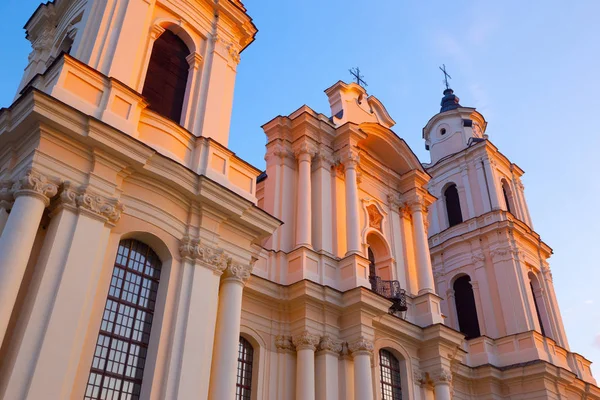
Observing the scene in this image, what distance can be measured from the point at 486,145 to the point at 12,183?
22626 millimetres

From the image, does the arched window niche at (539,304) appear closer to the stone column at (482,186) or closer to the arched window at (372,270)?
the stone column at (482,186)

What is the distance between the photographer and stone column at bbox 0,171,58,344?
842 cm

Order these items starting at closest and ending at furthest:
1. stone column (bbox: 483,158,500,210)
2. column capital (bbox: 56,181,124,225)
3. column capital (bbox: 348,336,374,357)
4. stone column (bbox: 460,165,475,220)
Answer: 1. column capital (bbox: 56,181,124,225)
2. column capital (bbox: 348,336,374,357)
3. stone column (bbox: 483,158,500,210)
4. stone column (bbox: 460,165,475,220)

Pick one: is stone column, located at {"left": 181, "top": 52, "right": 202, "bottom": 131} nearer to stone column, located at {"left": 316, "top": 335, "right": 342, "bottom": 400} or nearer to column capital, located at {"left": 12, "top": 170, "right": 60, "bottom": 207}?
column capital, located at {"left": 12, "top": 170, "right": 60, "bottom": 207}

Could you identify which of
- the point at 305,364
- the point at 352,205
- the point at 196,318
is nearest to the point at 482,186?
the point at 352,205

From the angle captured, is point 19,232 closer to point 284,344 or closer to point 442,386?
point 284,344

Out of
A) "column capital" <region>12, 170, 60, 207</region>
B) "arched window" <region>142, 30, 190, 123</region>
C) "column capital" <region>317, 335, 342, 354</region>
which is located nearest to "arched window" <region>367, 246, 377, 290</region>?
"column capital" <region>317, 335, 342, 354</region>

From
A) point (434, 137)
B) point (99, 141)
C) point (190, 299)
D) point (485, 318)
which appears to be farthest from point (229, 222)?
point (434, 137)

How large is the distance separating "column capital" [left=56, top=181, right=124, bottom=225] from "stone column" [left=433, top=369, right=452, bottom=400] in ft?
35.4

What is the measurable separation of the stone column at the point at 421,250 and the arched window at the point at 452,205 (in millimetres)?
6677

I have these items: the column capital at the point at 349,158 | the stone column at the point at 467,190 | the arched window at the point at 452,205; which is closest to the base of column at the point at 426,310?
the column capital at the point at 349,158

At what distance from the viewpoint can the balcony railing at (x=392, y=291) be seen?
1740 centimetres

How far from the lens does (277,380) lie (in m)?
14.5

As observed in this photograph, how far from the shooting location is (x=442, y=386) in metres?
17.1
